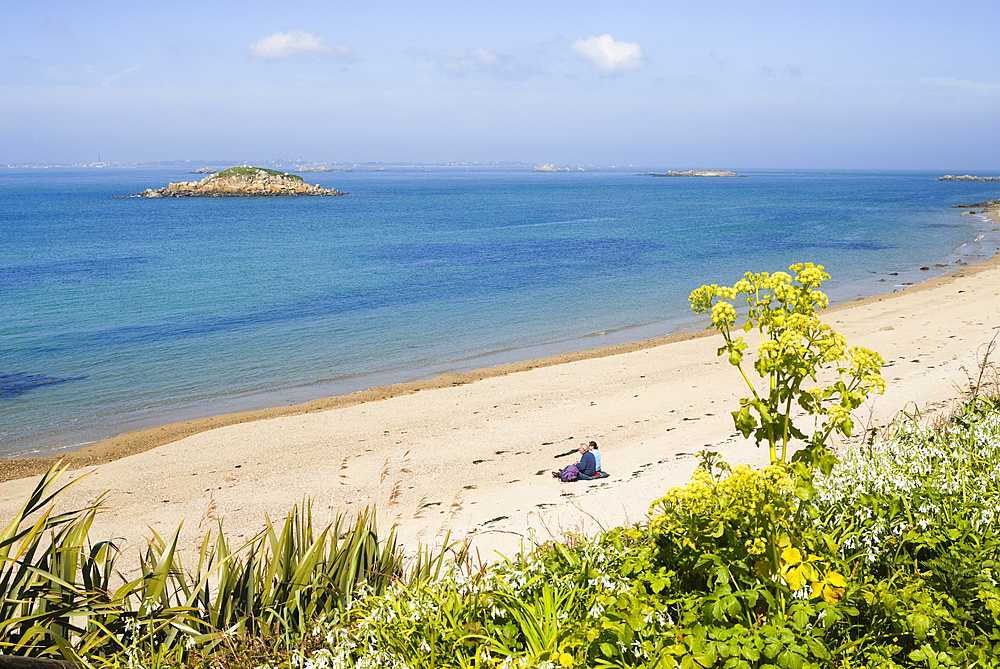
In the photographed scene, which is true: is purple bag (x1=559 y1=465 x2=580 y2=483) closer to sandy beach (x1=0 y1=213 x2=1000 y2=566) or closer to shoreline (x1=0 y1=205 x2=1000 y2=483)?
sandy beach (x1=0 y1=213 x2=1000 y2=566)

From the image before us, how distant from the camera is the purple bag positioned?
9789mm

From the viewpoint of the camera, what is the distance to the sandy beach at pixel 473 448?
895 cm

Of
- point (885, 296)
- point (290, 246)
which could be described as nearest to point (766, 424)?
point (885, 296)

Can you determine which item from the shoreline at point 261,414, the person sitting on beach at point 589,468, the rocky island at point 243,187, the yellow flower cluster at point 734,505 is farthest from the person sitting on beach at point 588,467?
the rocky island at point 243,187

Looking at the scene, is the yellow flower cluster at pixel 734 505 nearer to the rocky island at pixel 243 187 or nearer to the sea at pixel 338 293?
the sea at pixel 338 293

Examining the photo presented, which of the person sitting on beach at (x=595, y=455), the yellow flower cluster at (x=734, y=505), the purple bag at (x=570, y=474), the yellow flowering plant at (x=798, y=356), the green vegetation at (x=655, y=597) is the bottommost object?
the purple bag at (x=570, y=474)

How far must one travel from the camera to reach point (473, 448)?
11977 mm

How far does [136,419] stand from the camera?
15.8m

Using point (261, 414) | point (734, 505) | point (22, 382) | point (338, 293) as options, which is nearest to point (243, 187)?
point (338, 293)

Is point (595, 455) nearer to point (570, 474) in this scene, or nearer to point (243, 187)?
point (570, 474)

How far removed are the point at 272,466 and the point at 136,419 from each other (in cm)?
589

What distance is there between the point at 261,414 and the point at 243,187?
11815 cm

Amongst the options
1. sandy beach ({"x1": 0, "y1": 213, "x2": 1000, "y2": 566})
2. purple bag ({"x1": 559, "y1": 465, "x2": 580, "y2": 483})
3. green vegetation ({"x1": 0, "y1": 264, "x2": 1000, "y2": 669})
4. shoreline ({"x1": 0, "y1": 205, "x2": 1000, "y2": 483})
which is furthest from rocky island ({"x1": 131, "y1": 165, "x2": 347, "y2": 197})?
green vegetation ({"x1": 0, "y1": 264, "x2": 1000, "y2": 669})

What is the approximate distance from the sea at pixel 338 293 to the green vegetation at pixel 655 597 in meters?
12.8
